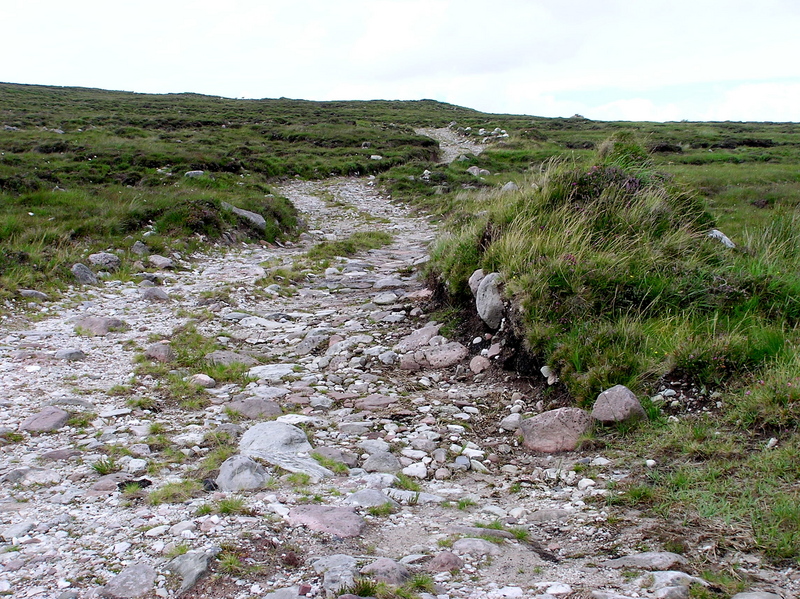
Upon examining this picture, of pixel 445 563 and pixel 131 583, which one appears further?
pixel 445 563

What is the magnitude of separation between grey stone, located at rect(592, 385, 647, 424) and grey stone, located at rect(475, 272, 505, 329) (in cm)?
194

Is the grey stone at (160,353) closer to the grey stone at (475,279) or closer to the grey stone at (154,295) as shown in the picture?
the grey stone at (154,295)

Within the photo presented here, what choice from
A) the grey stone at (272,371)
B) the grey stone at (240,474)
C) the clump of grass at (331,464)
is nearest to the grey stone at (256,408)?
the grey stone at (272,371)

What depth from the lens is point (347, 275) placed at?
456 inches

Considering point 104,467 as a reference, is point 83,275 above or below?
above

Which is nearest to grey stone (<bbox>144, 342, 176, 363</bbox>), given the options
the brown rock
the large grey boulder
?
the large grey boulder

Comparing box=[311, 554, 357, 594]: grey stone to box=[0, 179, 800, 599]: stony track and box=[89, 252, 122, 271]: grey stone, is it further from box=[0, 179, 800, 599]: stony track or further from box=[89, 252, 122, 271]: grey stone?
box=[89, 252, 122, 271]: grey stone

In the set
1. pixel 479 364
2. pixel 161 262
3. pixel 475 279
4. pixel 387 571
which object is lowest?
pixel 387 571

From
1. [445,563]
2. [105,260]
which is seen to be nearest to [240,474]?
[445,563]

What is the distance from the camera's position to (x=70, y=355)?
6.78 m

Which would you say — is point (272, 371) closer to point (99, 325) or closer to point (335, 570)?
point (99, 325)

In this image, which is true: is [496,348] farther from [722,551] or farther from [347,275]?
[347,275]

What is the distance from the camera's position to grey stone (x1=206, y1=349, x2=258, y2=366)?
6.86 m

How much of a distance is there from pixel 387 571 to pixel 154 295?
317 inches
